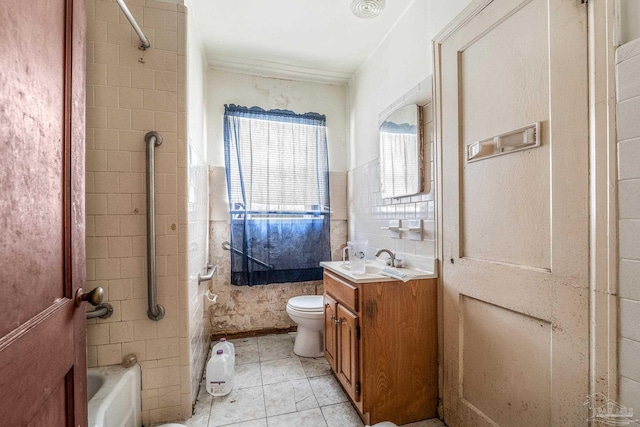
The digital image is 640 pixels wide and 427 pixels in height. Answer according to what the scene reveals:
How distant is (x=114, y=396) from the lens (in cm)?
126

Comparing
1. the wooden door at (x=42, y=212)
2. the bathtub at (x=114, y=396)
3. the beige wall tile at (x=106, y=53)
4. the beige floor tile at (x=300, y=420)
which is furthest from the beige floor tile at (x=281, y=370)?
the beige wall tile at (x=106, y=53)

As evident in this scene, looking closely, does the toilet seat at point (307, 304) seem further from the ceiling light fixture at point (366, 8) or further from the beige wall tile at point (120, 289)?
the ceiling light fixture at point (366, 8)

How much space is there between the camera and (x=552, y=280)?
1023 mm

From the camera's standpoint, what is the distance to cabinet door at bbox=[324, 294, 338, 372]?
6.03 feet

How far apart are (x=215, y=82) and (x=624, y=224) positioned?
9.39 ft

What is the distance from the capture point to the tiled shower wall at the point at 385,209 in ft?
5.63

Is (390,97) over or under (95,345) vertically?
over

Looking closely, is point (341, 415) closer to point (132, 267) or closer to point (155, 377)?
point (155, 377)

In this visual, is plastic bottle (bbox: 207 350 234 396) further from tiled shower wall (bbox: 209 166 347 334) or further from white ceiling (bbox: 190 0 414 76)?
white ceiling (bbox: 190 0 414 76)

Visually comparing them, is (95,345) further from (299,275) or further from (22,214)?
(299,275)

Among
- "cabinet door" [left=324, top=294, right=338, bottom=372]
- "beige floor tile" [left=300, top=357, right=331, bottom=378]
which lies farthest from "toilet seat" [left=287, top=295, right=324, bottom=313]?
"beige floor tile" [left=300, top=357, right=331, bottom=378]

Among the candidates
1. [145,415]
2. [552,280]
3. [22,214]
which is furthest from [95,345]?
[552,280]

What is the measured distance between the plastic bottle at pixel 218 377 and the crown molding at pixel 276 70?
2400mm

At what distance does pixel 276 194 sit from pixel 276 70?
3.81ft
